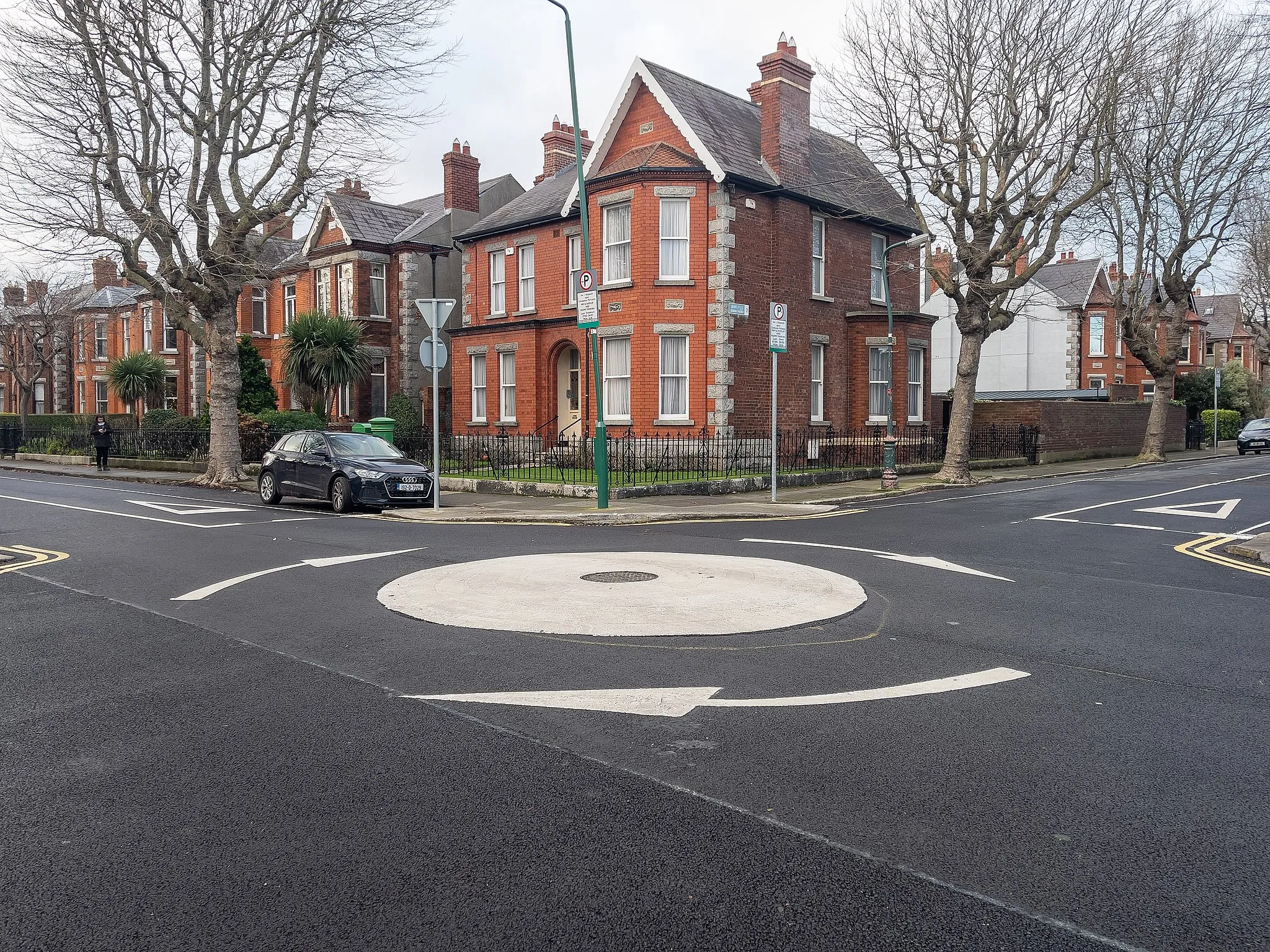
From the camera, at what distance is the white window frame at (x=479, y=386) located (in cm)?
3238

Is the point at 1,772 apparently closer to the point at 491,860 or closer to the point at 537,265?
the point at 491,860

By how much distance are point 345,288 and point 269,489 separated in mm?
20479

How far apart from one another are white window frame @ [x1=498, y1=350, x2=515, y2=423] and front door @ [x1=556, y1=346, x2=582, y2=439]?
61.5 inches

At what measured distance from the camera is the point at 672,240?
86.3ft

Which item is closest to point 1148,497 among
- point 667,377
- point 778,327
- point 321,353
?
point 778,327

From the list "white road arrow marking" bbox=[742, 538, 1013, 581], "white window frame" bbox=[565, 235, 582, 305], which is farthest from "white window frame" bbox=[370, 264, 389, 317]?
"white road arrow marking" bbox=[742, 538, 1013, 581]

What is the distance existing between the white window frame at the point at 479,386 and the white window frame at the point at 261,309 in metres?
17.6

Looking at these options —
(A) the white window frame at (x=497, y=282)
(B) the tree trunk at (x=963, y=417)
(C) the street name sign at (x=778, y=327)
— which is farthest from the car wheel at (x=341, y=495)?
(B) the tree trunk at (x=963, y=417)

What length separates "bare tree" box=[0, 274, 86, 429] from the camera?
50531 millimetres

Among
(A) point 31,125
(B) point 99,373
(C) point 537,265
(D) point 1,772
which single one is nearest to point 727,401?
(C) point 537,265

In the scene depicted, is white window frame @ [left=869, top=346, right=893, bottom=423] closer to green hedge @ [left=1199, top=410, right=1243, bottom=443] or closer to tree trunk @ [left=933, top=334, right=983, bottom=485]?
tree trunk @ [left=933, top=334, right=983, bottom=485]

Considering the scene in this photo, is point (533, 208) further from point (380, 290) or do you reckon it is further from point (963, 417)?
point (963, 417)

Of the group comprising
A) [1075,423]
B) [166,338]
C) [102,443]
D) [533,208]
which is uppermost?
[533,208]

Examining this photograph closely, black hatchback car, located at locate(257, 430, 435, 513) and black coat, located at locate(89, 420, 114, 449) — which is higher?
black coat, located at locate(89, 420, 114, 449)
